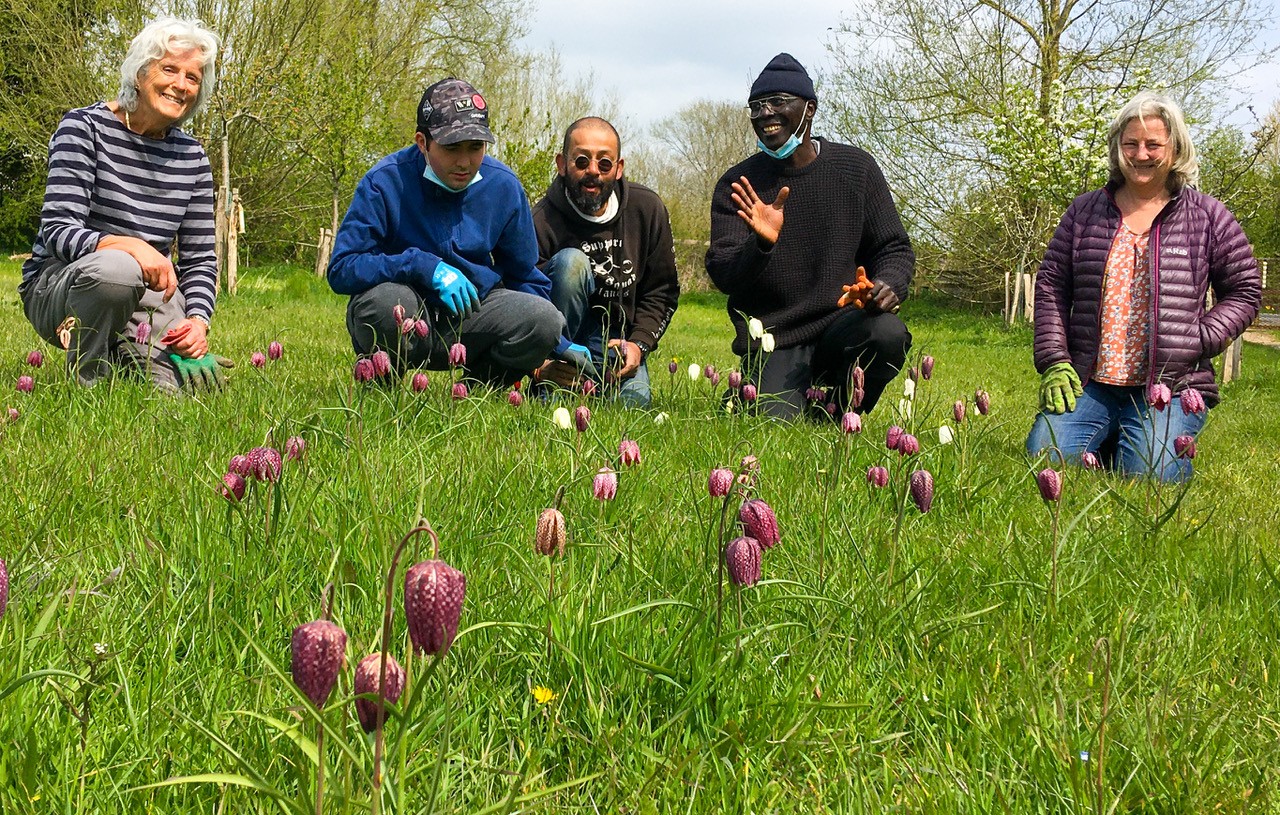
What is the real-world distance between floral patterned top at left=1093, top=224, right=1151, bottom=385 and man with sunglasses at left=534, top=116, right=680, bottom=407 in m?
1.80

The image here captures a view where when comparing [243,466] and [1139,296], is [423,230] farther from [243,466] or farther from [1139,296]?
[1139,296]

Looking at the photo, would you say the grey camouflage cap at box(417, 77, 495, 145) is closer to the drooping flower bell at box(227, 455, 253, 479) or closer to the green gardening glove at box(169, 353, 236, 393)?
the green gardening glove at box(169, 353, 236, 393)

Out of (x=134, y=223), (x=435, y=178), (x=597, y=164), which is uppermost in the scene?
(x=597, y=164)

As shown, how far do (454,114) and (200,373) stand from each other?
4.37ft

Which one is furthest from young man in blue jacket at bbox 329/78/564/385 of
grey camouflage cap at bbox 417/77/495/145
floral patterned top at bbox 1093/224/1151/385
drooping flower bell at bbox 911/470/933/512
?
drooping flower bell at bbox 911/470/933/512

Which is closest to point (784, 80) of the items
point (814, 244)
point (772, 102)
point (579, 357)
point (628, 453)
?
point (772, 102)

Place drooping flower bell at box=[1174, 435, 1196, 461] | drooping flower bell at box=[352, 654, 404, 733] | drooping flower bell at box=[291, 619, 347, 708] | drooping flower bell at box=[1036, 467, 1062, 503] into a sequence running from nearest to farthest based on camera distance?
1. drooping flower bell at box=[291, 619, 347, 708]
2. drooping flower bell at box=[352, 654, 404, 733]
3. drooping flower bell at box=[1036, 467, 1062, 503]
4. drooping flower bell at box=[1174, 435, 1196, 461]

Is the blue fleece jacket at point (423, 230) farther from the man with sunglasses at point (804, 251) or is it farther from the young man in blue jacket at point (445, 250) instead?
the man with sunglasses at point (804, 251)

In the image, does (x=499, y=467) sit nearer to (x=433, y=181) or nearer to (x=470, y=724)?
(x=470, y=724)

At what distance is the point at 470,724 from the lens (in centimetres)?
143

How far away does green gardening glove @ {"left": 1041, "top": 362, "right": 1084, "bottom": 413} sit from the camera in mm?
3852

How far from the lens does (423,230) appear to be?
163 inches

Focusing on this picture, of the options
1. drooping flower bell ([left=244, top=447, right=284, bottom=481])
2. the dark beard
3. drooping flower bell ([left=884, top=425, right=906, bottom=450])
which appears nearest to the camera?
drooping flower bell ([left=244, top=447, right=284, bottom=481])

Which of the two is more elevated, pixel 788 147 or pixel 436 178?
pixel 788 147
